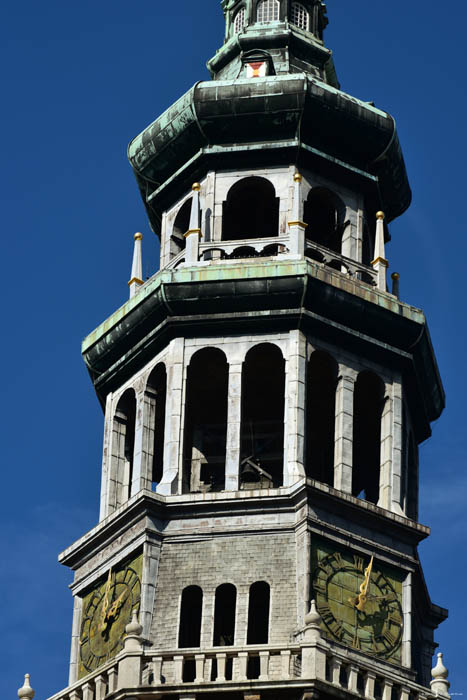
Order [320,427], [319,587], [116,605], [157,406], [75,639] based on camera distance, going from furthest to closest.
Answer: [320,427] → [157,406] → [75,639] → [116,605] → [319,587]

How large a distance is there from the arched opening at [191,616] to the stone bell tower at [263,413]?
42 millimetres

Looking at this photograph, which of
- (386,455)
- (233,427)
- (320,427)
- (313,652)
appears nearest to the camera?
(313,652)

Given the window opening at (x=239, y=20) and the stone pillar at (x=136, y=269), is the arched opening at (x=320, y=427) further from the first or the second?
the window opening at (x=239, y=20)

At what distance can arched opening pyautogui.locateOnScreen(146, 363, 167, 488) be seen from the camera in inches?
2302

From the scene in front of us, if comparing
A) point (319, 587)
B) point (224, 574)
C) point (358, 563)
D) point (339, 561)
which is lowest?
point (319, 587)

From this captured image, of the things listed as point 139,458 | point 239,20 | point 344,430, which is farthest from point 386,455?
point 239,20

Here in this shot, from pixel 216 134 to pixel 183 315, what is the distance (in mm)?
4907

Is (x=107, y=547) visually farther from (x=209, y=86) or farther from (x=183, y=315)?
(x=209, y=86)

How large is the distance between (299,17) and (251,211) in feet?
19.4

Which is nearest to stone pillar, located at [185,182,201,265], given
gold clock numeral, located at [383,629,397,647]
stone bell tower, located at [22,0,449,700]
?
stone bell tower, located at [22,0,449,700]

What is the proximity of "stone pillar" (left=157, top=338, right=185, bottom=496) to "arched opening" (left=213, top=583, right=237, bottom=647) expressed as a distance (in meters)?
2.32

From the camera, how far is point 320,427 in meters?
60.2

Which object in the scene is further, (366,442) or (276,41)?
(276,41)

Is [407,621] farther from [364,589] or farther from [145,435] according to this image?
[145,435]
